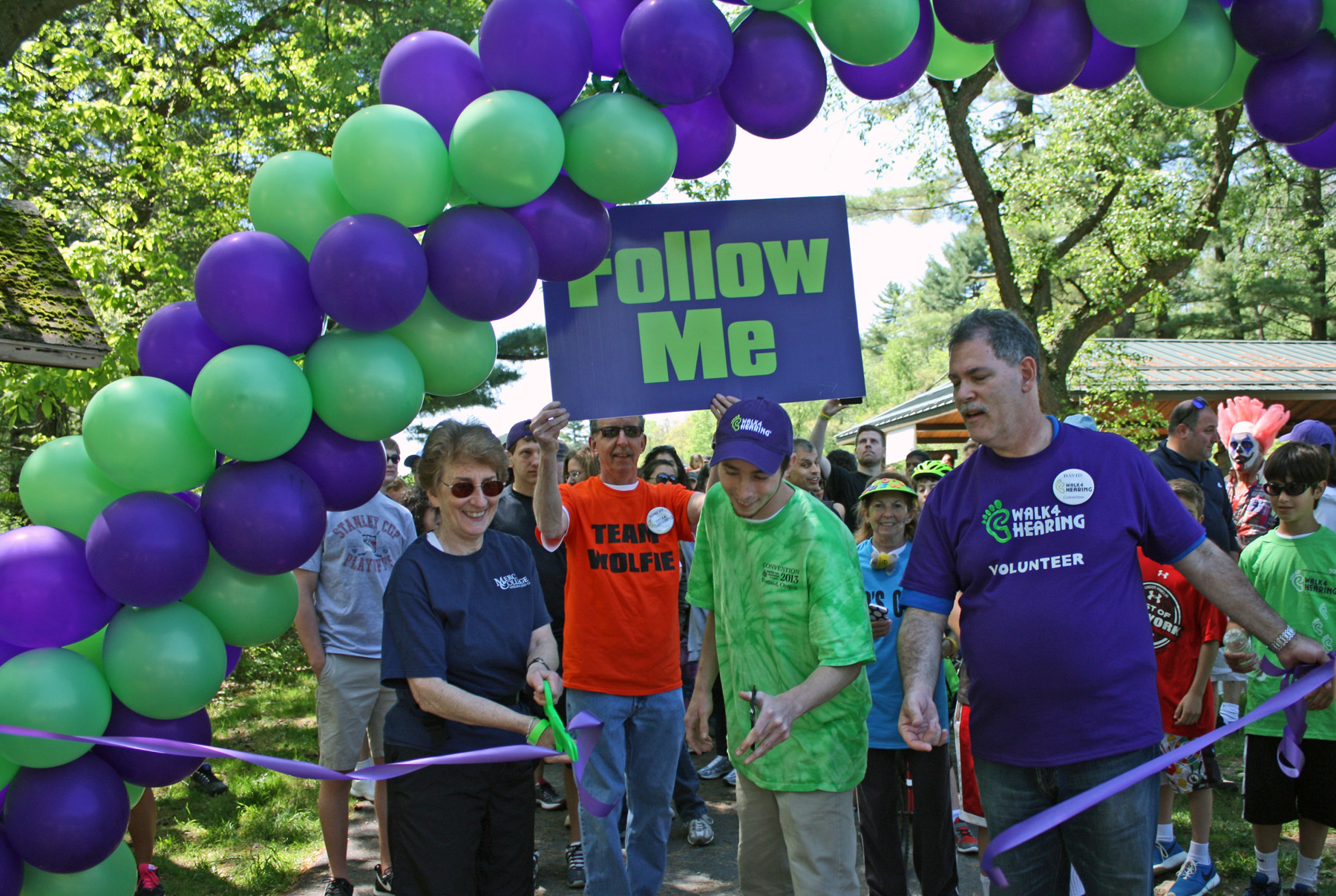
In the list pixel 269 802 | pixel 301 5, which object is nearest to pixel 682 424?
pixel 301 5

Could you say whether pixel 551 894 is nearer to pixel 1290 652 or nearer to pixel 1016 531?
pixel 1016 531

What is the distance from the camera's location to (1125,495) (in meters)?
2.58

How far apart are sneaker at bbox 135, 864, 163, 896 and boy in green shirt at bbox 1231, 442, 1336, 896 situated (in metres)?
4.68

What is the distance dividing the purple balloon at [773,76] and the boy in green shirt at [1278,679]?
2.56 metres

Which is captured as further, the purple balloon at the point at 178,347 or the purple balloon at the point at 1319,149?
the purple balloon at the point at 1319,149

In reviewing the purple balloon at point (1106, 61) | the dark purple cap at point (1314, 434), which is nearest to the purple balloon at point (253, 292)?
the purple balloon at point (1106, 61)

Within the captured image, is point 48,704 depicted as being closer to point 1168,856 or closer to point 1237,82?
point 1237,82

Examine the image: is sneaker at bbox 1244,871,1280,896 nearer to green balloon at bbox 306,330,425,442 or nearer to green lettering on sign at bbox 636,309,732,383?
green lettering on sign at bbox 636,309,732,383

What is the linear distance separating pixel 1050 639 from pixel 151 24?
33.8 ft

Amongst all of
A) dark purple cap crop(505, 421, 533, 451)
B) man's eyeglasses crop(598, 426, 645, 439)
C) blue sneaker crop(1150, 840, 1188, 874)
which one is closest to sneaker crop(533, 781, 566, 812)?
dark purple cap crop(505, 421, 533, 451)

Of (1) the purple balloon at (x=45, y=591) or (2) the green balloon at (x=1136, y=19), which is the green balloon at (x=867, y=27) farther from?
(1) the purple balloon at (x=45, y=591)

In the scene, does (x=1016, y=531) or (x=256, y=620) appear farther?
(x=1016, y=531)

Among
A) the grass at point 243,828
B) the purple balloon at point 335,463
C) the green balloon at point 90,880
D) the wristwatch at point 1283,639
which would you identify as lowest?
the grass at point 243,828

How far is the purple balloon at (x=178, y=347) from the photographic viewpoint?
2.39 meters
